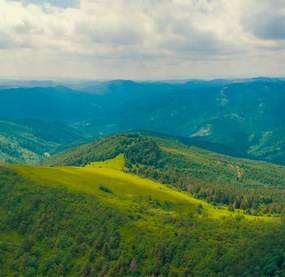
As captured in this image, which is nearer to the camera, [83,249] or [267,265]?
[267,265]

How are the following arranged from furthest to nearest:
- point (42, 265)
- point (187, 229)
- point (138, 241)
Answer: point (187, 229)
point (138, 241)
point (42, 265)

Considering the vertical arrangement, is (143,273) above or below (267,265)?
below

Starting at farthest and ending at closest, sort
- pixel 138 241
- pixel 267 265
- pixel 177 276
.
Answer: pixel 138 241 < pixel 177 276 < pixel 267 265

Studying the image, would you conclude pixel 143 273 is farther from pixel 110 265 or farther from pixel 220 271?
pixel 220 271

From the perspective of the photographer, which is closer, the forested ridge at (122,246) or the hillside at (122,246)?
the forested ridge at (122,246)

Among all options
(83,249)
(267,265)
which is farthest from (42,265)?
(267,265)

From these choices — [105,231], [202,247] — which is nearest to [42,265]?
[105,231]

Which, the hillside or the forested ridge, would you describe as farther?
the hillside

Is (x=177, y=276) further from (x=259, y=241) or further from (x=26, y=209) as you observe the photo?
(x=26, y=209)

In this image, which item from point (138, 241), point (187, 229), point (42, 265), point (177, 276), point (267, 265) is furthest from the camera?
Answer: point (187, 229)
